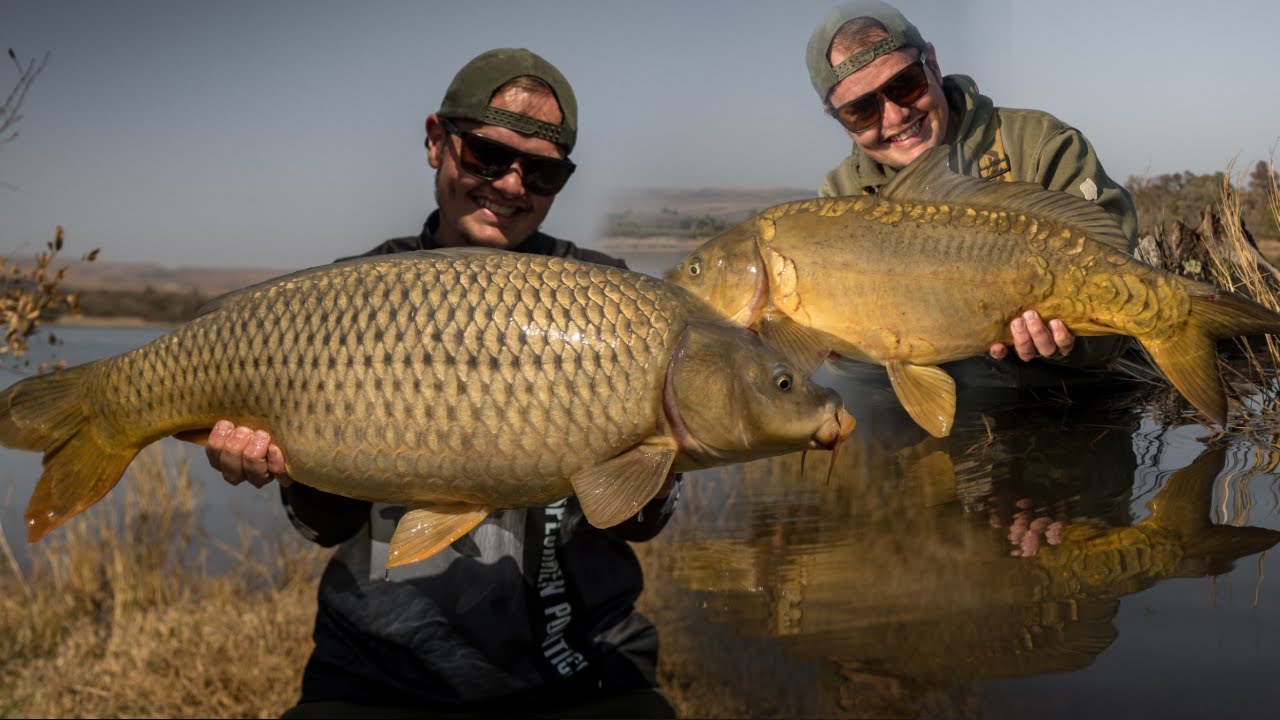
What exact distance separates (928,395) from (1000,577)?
1.85 feet

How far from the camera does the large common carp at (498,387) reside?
4.49ft

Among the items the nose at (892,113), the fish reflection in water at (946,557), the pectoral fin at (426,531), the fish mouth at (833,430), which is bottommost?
the fish reflection in water at (946,557)

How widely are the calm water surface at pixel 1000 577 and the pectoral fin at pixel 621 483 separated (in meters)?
0.93

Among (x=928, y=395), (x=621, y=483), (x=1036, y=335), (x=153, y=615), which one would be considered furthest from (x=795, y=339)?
(x=153, y=615)

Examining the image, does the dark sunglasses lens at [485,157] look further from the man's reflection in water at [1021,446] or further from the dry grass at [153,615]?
the dry grass at [153,615]

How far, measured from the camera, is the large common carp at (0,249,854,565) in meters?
1.37

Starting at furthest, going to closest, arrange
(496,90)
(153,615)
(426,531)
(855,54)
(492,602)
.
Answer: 1. (153,615)
2. (855,54)
3. (496,90)
4. (492,602)
5. (426,531)

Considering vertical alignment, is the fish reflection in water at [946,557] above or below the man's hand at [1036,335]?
below

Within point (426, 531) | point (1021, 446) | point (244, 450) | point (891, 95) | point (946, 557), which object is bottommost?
point (946, 557)

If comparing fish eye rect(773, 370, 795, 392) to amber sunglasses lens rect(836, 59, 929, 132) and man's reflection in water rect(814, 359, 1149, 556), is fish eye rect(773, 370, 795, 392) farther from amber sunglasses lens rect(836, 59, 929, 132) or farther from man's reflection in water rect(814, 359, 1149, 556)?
amber sunglasses lens rect(836, 59, 929, 132)

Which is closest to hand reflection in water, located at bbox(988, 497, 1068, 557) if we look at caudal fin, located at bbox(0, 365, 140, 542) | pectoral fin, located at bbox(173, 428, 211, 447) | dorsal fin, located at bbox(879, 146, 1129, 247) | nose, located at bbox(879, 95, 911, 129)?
dorsal fin, located at bbox(879, 146, 1129, 247)

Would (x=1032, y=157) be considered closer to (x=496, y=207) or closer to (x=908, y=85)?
(x=908, y=85)

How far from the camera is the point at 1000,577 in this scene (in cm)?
217

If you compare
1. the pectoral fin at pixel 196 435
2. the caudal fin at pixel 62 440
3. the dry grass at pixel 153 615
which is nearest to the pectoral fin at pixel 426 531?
the pectoral fin at pixel 196 435
